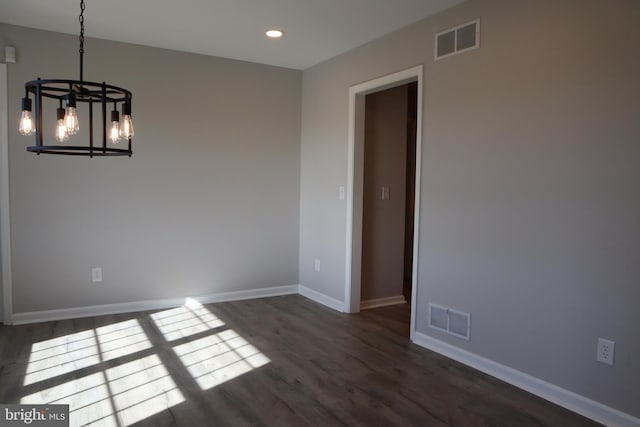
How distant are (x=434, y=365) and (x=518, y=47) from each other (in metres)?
2.19

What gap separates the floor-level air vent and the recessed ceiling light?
8.46 feet

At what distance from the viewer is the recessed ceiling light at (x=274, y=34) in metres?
3.81

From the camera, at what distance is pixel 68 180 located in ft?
13.1

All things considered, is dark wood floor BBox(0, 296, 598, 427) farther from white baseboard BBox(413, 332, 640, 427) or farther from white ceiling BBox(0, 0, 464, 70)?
white ceiling BBox(0, 0, 464, 70)

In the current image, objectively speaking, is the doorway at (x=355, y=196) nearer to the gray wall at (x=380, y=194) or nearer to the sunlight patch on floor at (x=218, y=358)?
the gray wall at (x=380, y=194)

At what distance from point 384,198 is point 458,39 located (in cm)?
194

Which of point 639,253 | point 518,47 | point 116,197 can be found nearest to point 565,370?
point 639,253

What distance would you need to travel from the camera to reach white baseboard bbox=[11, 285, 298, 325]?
12.9 ft

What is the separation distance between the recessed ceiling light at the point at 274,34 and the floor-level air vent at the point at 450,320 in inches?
102

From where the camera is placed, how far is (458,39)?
321 cm

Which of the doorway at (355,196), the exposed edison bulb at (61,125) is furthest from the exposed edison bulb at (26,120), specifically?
the doorway at (355,196)

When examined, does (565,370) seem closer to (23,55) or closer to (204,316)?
(204,316)

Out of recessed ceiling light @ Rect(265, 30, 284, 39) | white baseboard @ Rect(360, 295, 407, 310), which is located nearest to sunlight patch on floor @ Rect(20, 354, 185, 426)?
white baseboard @ Rect(360, 295, 407, 310)

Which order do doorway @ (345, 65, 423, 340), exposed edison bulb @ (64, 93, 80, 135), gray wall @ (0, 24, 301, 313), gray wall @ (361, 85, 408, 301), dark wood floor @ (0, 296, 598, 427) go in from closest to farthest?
exposed edison bulb @ (64, 93, 80, 135) → dark wood floor @ (0, 296, 598, 427) → gray wall @ (0, 24, 301, 313) → doorway @ (345, 65, 423, 340) → gray wall @ (361, 85, 408, 301)
